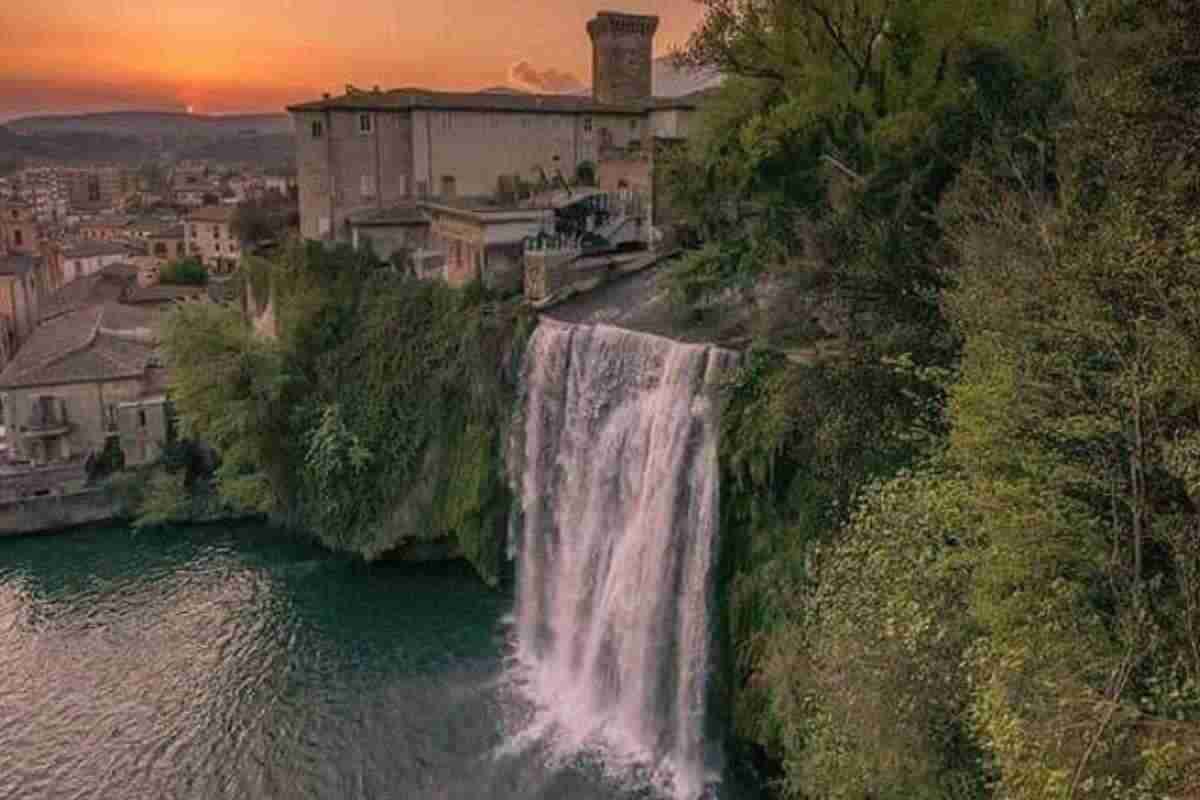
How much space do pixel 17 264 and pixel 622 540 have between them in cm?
5246

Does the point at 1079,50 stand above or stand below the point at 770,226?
above

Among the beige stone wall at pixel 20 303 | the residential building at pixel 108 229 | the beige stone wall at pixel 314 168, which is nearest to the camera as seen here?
the beige stone wall at pixel 314 168

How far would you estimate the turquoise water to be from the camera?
20.0 meters

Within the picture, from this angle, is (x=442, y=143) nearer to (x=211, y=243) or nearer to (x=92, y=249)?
(x=211, y=243)

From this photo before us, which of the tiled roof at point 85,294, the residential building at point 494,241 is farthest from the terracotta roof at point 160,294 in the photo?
the residential building at point 494,241

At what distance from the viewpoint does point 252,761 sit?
20734mm

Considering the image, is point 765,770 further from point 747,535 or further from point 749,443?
point 749,443

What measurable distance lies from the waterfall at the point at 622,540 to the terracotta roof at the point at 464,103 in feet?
61.9

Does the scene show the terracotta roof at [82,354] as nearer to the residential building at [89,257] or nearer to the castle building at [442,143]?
the castle building at [442,143]

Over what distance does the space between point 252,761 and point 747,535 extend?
11.8 m

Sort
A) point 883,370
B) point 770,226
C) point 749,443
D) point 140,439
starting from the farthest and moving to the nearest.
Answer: point 140,439 < point 770,226 < point 749,443 < point 883,370

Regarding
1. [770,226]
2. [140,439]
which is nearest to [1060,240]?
[770,226]

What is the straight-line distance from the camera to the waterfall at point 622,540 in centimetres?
2000

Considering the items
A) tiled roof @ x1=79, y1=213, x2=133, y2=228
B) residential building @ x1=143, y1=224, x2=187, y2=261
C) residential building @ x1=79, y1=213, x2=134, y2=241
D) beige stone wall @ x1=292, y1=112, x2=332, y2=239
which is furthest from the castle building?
tiled roof @ x1=79, y1=213, x2=133, y2=228
